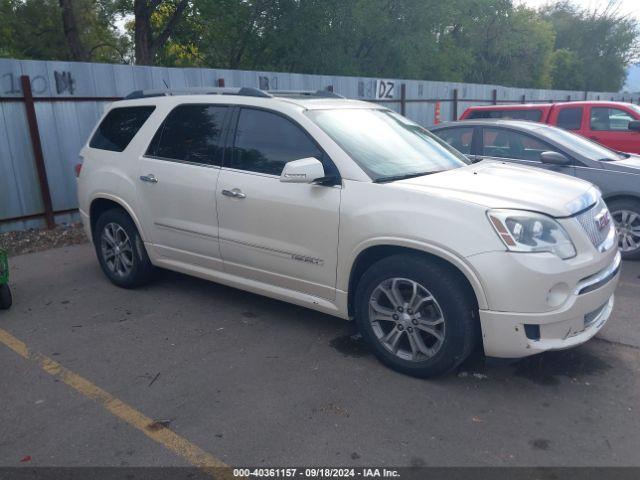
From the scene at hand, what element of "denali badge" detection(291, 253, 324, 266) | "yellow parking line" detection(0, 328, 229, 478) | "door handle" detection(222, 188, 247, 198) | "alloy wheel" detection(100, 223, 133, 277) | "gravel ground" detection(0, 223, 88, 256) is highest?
"door handle" detection(222, 188, 247, 198)

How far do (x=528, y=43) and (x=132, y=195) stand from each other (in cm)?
3532

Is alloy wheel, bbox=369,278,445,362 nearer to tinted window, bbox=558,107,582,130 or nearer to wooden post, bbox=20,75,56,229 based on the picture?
wooden post, bbox=20,75,56,229

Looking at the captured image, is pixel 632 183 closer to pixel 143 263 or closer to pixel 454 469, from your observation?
pixel 454 469

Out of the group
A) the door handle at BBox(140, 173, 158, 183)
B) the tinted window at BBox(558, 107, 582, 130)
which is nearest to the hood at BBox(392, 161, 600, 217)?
the door handle at BBox(140, 173, 158, 183)

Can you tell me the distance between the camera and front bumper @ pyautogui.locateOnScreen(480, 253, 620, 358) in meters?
3.22

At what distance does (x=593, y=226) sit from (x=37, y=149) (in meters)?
6.88

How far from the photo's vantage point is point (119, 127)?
5.39 metres

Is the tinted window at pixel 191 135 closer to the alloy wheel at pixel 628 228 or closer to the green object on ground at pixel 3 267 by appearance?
the green object on ground at pixel 3 267

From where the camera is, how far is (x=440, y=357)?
3.49 meters

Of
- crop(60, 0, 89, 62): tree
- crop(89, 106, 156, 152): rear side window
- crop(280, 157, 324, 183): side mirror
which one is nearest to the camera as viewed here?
crop(280, 157, 324, 183): side mirror

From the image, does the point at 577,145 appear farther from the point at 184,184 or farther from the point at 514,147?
the point at 184,184

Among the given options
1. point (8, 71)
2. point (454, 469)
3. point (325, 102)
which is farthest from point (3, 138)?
point (454, 469)

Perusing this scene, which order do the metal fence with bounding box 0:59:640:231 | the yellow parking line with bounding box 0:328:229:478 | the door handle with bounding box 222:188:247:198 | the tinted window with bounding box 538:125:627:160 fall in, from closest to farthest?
1. the yellow parking line with bounding box 0:328:229:478
2. the door handle with bounding box 222:188:247:198
3. the tinted window with bounding box 538:125:627:160
4. the metal fence with bounding box 0:59:640:231

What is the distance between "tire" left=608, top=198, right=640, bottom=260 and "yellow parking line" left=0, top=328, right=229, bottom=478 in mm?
5400
